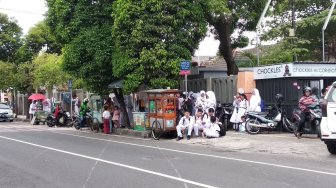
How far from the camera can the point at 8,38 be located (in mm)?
44531

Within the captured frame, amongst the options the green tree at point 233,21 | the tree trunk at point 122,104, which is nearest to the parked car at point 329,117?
the green tree at point 233,21

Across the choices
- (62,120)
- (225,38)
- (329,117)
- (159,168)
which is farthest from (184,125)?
(62,120)

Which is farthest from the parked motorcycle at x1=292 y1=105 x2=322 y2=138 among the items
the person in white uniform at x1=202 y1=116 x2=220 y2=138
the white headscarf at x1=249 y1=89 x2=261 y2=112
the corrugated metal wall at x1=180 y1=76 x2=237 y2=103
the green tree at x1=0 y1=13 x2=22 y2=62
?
the green tree at x1=0 y1=13 x2=22 y2=62

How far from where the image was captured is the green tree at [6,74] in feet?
133

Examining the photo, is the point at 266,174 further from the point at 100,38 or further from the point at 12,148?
the point at 100,38

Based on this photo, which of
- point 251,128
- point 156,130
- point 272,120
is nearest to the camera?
point 272,120

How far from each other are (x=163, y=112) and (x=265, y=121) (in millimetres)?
4098

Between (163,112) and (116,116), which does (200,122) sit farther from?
(116,116)

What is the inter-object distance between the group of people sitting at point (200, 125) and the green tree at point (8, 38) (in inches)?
1191

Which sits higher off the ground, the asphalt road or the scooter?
the scooter

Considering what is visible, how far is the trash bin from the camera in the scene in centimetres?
2047

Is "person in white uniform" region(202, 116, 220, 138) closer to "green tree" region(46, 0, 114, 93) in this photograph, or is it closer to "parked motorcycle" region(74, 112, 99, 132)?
"green tree" region(46, 0, 114, 93)

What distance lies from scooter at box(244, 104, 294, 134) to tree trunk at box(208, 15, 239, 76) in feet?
26.9

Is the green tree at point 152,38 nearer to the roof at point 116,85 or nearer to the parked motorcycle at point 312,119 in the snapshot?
the roof at point 116,85
